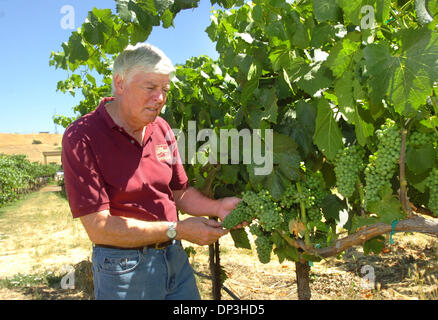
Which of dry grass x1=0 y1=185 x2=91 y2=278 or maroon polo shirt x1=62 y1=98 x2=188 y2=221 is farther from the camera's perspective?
dry grass x1=0 y1=185 x2=91 y2=278

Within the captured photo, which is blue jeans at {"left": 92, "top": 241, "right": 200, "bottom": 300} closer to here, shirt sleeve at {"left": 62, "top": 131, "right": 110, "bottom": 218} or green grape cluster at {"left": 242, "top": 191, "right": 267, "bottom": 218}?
shirt sleeve at {"left": 62, "top": 131, "right": 110, "bottom": 218}

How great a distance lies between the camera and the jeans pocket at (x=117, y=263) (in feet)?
6.59

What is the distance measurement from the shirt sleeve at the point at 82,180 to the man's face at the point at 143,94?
1.04ft

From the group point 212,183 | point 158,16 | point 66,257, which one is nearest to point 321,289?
point 212,183

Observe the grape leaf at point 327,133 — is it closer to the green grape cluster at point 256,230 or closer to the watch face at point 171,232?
the green grape cluster at point 256,230

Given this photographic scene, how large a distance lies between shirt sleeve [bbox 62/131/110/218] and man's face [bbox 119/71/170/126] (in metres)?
0.32

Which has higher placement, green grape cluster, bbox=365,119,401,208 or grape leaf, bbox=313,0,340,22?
grape leaf, bbox=313,0,340,22

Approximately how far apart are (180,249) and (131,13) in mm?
1366

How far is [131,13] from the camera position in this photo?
1.81 meters

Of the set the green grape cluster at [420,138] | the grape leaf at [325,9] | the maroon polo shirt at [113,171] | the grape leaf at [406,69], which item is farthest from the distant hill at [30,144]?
the grape leaf at [406,69]

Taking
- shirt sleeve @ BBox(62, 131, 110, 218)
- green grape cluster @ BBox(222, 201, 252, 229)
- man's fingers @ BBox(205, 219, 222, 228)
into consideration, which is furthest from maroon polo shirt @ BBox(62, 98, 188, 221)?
green grape cluster @ BBox(222, 201, 252, 229)

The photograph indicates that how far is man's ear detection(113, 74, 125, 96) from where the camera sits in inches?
82.4
